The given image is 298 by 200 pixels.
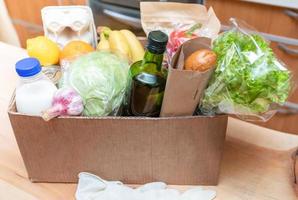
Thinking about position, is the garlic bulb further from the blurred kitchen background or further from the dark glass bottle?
the blurred kitchen background

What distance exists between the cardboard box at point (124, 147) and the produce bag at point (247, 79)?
6cm

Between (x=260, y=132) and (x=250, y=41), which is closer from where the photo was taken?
(x=250, y=41)

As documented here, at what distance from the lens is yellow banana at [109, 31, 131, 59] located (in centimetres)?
74

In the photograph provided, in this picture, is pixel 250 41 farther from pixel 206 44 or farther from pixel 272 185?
pixel 272 185

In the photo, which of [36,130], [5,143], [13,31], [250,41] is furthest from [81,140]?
[13,31]

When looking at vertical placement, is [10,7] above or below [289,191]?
below

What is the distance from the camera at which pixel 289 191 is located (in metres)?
0.67

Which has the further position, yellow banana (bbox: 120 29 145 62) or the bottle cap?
yellow banana (bbox: 120 29 145 62)

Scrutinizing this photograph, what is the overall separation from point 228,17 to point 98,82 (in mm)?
1158

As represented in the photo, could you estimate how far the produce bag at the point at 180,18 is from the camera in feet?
2.26

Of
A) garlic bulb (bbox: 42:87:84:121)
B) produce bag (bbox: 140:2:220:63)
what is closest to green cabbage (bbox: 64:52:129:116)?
garlic bulb (bbox: 42:87:84:121)

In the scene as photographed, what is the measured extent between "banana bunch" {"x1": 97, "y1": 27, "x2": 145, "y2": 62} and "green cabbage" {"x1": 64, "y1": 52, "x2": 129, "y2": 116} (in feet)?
0.31

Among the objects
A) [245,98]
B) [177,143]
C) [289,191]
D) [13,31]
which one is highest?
[245,98]

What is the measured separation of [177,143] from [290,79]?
0.74 feet
